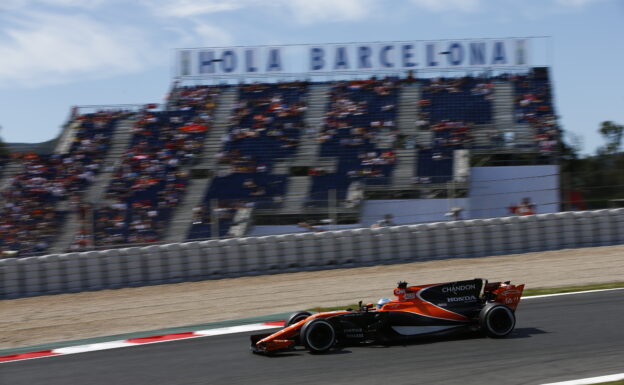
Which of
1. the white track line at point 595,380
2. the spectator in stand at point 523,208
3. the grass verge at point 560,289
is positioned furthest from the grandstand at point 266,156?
the white track line at point 595,380

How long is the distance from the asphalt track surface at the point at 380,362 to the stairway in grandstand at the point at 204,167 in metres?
7.23

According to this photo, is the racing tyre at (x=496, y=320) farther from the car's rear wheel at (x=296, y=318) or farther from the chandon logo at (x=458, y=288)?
the car's rear wheel at (x=296, y=318)

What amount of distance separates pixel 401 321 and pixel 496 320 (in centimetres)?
102

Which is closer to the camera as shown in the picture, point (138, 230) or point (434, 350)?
point (434, 350)

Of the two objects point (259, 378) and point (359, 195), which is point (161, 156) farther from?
point (259, 378)

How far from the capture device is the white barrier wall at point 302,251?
13234 millimetres

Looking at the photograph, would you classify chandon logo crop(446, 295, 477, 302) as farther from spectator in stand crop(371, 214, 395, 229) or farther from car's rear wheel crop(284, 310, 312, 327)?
spectator in stand crop(371, 214, 395, 229)

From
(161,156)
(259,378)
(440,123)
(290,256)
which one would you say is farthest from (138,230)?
(440,123)

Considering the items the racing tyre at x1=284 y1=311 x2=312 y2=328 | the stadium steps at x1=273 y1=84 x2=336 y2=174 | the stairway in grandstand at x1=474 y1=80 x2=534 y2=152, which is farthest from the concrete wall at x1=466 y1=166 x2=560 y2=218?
the racing tyre at x1=284 y1=311 x2=312 y2=328

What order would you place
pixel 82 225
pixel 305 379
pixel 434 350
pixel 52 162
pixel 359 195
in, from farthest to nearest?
1. pixel 52 162
2. pixel 359 195
3. pixel 82 225
4. pixel 434 350
5. pixel 305 379

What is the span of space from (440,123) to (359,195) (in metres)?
7.27

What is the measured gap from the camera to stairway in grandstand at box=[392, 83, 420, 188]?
741 inches

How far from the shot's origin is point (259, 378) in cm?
624

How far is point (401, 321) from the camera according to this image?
7.18 m
